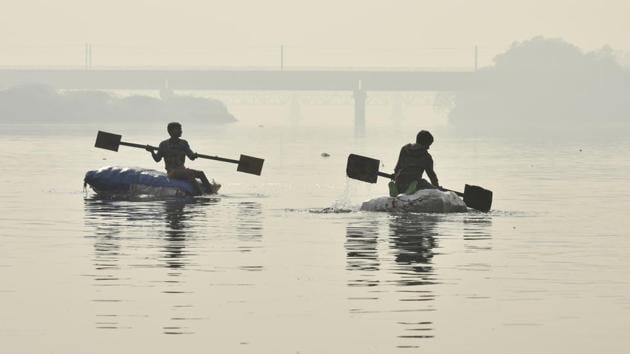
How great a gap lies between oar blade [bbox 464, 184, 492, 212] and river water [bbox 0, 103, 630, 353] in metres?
0.32

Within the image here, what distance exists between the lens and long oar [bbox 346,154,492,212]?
1143 inches

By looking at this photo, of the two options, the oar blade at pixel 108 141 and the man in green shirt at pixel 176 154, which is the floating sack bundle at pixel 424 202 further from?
the oar blade at pixel 108 141

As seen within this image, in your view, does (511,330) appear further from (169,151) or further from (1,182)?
(1,182)

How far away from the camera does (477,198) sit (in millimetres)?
29078

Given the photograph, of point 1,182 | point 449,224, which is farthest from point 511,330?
point 1,182

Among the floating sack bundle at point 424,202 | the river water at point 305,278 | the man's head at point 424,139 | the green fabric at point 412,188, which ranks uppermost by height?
the man's head at point 424,139

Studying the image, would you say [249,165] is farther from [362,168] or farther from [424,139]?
[424,139]

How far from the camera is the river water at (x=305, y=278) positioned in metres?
14.1

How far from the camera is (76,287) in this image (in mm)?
A: 17312

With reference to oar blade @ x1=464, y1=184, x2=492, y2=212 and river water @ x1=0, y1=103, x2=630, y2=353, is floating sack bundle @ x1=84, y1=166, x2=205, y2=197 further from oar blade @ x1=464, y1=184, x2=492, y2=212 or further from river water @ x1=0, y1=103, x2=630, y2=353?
oar blade @ x1=464, y1=184, x2=492, y2=212

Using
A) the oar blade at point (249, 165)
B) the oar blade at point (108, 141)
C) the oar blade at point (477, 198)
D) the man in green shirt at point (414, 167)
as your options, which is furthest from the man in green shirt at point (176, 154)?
the oar blade at point (477, 198)

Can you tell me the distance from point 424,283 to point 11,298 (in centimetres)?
410

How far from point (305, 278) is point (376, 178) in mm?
10839

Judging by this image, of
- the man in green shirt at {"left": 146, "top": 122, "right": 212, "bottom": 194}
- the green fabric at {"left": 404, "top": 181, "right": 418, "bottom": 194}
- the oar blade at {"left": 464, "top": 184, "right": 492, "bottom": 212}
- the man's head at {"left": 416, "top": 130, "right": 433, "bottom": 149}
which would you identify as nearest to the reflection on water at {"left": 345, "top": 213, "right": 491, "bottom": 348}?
the green fabric at {"left": 404, "top": 181, "right": 418, "bottom": 194}
